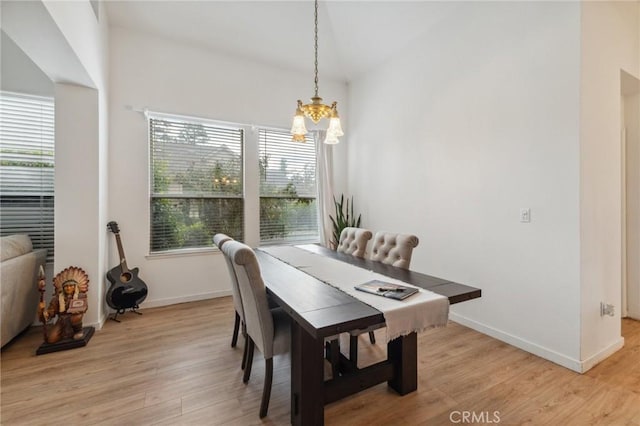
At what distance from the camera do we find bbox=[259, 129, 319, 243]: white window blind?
4191 millimetres

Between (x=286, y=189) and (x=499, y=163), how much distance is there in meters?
2.70

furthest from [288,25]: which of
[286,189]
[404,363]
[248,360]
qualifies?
[404,363]

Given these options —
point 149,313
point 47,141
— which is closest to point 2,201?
point 47,141

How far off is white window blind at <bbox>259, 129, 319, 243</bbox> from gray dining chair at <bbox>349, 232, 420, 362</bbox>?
201cm

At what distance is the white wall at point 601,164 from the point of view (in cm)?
218

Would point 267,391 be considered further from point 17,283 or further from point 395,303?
point 17,283

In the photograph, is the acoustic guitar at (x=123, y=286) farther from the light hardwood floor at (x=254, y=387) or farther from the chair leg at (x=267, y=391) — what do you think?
the chair leg at (x=267, y=391)

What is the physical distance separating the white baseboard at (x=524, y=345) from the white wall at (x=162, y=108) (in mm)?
2861

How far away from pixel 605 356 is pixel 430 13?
3546 mm

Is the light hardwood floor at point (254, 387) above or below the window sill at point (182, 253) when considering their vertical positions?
below

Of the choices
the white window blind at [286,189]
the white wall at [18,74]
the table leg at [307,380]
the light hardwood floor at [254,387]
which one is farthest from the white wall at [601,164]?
the white wall at [18,74]

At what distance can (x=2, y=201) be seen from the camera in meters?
2.91

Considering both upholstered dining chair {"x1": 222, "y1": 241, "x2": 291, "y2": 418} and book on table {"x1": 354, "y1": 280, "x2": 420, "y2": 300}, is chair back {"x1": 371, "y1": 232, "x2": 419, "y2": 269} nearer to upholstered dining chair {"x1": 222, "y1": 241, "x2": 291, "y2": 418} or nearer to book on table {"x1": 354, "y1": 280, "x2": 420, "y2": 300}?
book on table {"x1": 354, "y1": 280, "x2": 420, "y2": 300}

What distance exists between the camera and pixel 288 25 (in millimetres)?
3781
